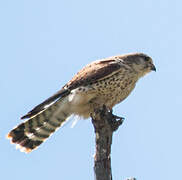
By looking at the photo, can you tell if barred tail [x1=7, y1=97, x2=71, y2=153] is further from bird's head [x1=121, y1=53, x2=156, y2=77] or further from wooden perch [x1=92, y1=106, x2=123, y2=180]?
wooden perch [x1=92, y1=106, x2=123, y2=180]

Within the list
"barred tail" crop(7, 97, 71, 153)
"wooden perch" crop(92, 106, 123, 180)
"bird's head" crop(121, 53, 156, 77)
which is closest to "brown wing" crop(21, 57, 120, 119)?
"barred tail" crop(7, 97, 71, 153)

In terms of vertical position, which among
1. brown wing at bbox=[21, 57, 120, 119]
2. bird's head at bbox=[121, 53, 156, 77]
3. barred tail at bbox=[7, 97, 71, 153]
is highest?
bird's head at bbox=[121, 53, 156, 77]

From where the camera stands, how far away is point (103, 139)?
5871 mm

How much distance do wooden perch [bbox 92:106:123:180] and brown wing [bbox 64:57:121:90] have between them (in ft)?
5.42

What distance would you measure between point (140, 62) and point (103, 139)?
144 inches

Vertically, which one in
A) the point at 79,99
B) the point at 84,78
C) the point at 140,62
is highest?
the point at 140,62

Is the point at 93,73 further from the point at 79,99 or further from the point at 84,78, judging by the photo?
the point at 79,99

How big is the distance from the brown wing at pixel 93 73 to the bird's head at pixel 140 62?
545 millimetres

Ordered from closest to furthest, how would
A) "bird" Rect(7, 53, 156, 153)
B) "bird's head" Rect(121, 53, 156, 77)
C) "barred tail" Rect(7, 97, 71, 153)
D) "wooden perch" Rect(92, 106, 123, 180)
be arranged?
"wooden perch" Rect(92, 106, 123, 180) → "bird" Rect(7, 53, 156, 153) → "barred tail" Rect(7, 97, 71, 153) → "bird's head" Rect(121, 53, 156, 77)

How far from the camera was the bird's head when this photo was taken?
885cm

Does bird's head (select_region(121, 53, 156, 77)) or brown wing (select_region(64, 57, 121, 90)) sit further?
bird's head (select_region(121, 53, 156, 77))

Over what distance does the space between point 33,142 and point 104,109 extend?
91.4 inches

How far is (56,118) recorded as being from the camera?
8344 mm

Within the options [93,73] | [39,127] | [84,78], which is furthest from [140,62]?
[39,127]
